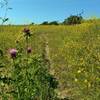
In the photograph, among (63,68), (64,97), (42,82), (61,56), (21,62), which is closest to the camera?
(21,62)

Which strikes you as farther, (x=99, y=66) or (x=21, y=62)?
(x=99, y=66)

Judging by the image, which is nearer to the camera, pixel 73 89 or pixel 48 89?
pixel 48 89

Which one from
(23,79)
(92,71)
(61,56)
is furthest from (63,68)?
(23,79)

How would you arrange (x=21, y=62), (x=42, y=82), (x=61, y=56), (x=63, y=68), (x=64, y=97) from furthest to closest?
1. (x=61, y=56)
2. (x=63, y=68)
3. (x=64, y=97)
4. (x=42, y=82)
5. (x=21, y=62)

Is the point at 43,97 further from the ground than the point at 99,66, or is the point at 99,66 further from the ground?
the point at 99,66

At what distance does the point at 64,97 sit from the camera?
10.2 metres

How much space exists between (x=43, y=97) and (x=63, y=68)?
5.34 m

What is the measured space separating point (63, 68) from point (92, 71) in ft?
16.4

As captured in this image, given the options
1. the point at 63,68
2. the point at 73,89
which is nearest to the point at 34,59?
the point at 73,89

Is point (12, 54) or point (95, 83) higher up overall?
point (12, 54)

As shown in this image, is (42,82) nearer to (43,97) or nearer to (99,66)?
(43,97)

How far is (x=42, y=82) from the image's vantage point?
9469 mm

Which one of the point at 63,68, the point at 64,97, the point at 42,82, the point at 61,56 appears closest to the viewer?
the point at 42,82

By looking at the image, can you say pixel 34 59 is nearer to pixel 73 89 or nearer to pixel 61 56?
pixel 73 89
